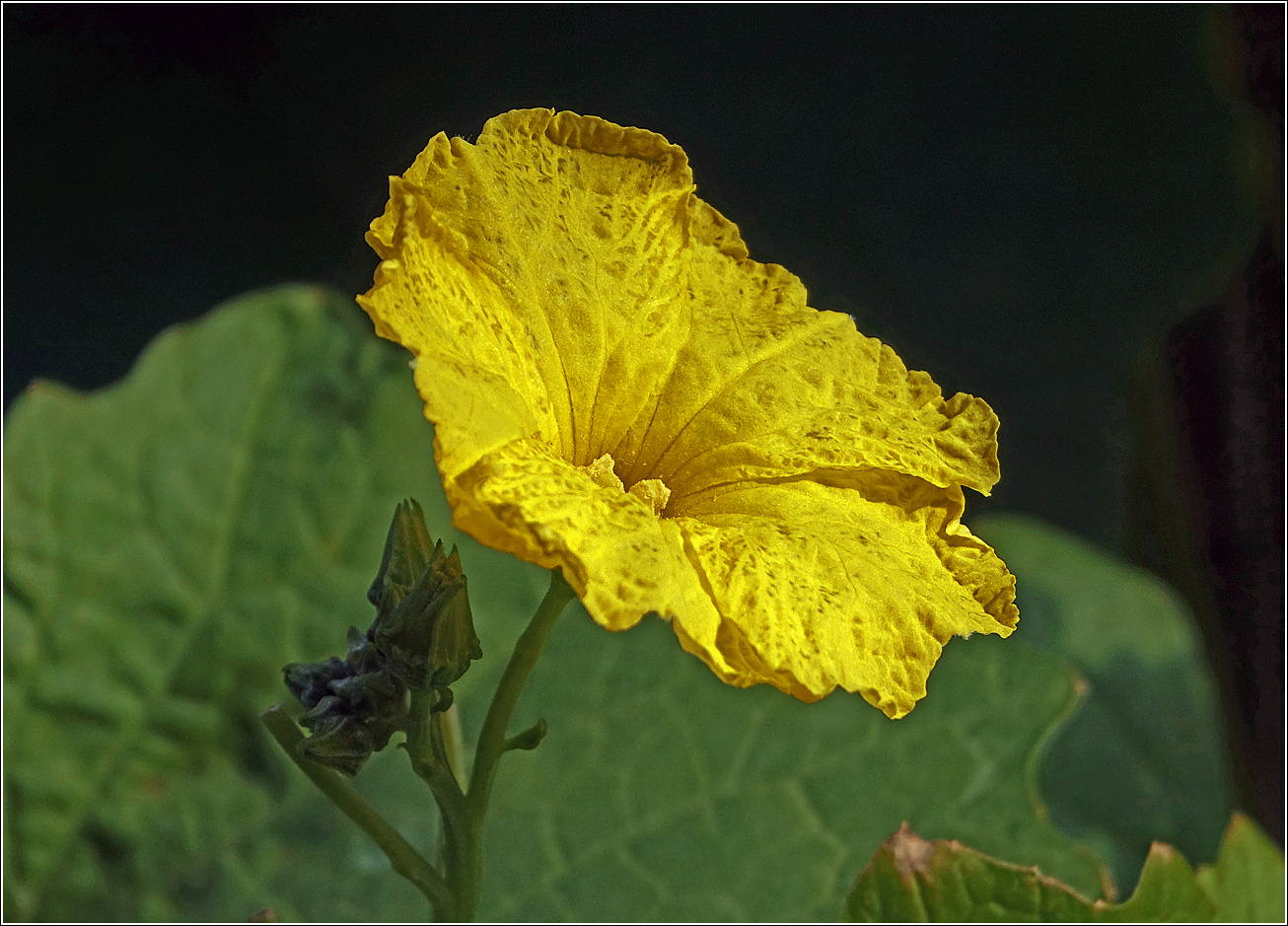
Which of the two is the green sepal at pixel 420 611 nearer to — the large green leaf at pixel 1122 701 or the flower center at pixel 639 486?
the flower center at pixel 639 486

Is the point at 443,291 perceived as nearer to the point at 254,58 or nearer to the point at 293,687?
the point at 293,687

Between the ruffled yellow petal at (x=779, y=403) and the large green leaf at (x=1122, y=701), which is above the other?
the ruffled yellow petal at (x=779, y=403)

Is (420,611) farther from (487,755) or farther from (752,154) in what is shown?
(752,154)

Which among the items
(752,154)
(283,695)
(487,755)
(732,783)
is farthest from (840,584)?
(752,154)

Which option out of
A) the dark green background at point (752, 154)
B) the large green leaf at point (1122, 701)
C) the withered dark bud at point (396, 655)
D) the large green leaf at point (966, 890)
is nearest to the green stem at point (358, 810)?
the withered dark bud at point (396, 655)

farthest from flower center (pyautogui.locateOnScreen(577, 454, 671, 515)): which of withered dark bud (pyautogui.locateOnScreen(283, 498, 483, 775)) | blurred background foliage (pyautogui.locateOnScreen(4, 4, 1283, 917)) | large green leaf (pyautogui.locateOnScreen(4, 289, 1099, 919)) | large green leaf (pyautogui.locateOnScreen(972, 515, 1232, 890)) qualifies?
blurred background foliage (pyautogui.locateOnScreen(4, 4, 1283, 917))

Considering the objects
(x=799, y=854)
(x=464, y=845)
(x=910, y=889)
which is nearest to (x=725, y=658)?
(x=464, y=845)
